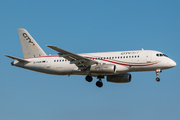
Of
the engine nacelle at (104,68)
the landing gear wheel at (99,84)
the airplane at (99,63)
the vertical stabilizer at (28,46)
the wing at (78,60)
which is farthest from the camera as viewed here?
the vertical stabilizer at (28,46)

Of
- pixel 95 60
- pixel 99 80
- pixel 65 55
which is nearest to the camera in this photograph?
pixel 65 55

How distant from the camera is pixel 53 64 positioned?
162 feet

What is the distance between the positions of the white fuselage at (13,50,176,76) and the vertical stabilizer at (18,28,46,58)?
258 centimetres

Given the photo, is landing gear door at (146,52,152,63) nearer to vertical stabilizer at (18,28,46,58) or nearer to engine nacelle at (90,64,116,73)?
engine nacelle at (90,64,116,73)

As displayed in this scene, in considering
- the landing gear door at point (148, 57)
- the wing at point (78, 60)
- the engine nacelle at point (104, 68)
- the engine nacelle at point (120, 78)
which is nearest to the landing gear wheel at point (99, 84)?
the engine nacelle at point (120, 78)

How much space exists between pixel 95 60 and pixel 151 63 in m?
8.26

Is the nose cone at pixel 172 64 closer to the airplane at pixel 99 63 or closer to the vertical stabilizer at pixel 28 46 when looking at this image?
the airplane at pixel 99 63

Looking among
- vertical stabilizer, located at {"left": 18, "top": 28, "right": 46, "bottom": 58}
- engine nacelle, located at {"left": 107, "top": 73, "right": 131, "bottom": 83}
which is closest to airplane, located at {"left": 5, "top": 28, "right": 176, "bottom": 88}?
engine nacelle, located at {"left": 107, "top": 73, "right": 131, "bottom": 83}

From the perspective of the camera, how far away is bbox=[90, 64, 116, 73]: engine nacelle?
45062 millimetres

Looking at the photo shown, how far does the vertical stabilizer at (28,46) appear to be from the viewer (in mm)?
52500

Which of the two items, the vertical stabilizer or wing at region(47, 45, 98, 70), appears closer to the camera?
wing at region(47, 45, 98, 70)

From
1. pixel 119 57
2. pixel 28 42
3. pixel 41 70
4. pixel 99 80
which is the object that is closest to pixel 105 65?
pixel 119 57

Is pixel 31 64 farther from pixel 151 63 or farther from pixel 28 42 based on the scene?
pixel 151 63

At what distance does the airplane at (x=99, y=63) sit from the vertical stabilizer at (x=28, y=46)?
6.4 inches
